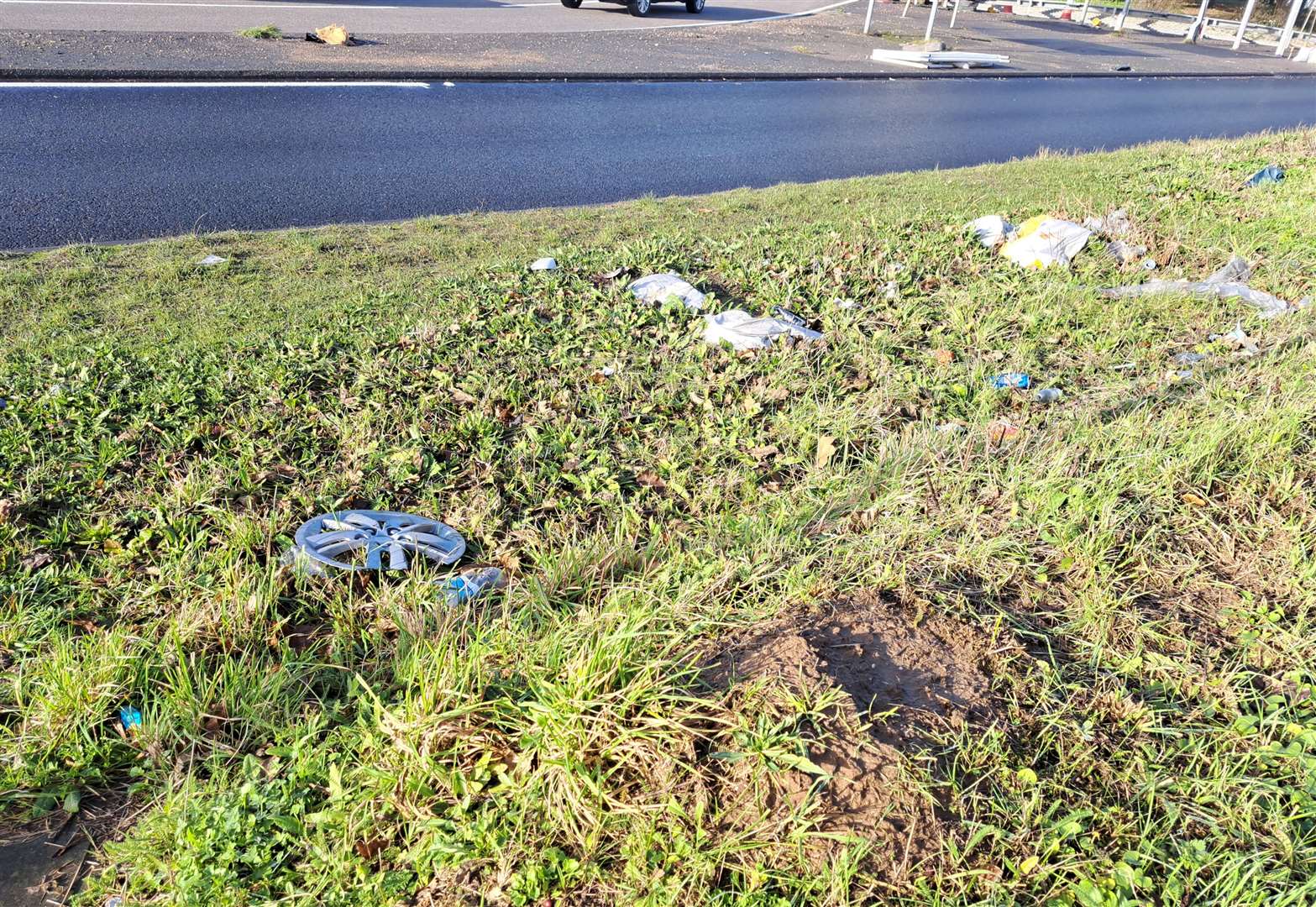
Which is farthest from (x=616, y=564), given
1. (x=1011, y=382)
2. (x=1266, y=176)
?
(x=1266, y=176)

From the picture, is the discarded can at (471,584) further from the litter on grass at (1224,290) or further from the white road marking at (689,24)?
the white road marking at (689,24)

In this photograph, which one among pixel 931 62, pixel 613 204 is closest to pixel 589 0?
pixel 931 62

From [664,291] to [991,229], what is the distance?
2.88 metres

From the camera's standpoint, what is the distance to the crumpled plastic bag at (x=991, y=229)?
22.4 ft

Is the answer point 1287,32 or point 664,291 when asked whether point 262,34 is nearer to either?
point 664,291

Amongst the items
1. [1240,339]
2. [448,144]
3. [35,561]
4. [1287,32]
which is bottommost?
[448,144]

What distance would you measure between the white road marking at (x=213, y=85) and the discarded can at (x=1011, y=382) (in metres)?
9.59

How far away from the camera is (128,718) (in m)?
2.52

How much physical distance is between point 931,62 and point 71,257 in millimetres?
16357

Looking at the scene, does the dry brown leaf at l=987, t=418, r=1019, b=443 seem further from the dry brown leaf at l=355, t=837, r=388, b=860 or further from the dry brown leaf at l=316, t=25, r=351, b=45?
the dry brown leaf at l=316, t=25, r=351, b=45

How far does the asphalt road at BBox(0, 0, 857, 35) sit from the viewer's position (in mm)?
14000

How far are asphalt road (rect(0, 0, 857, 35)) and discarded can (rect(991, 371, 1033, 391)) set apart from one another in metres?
13.6

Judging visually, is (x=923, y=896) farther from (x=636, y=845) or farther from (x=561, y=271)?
(x=561, y=271)

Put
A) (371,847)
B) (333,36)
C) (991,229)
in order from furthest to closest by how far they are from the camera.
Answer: (333,36) < (991,229) < (371,847)
